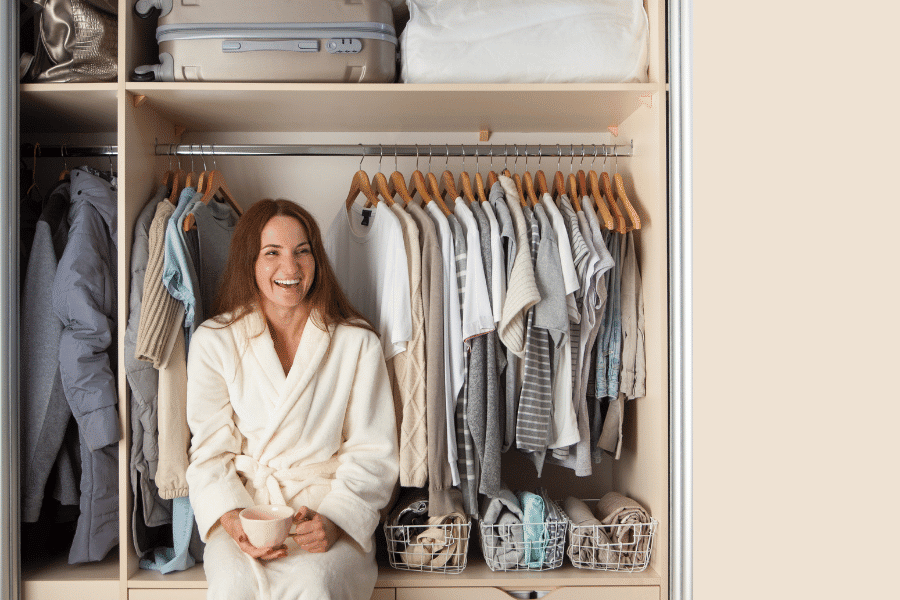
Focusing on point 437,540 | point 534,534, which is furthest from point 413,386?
point 534,534

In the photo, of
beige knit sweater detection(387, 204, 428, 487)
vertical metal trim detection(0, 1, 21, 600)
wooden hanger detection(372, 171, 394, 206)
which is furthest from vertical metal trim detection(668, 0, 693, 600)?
vertical metal trim detection(0, 1, 21, 600)

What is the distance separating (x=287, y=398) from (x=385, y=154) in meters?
0.87

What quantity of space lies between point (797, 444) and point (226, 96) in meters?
1.79

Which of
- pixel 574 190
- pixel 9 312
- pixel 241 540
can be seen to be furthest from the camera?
pixel 574 190

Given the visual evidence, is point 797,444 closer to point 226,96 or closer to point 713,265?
point 713,265

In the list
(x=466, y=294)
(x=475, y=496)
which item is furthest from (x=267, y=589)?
(x=466, y=294)

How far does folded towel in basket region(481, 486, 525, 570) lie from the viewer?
6.27 feet

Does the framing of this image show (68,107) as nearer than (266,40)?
No

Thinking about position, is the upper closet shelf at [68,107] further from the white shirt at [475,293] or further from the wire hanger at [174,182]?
the white shirt at [475,293]

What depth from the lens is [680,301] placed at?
181 cm

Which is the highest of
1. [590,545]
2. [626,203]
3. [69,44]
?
[69,44]

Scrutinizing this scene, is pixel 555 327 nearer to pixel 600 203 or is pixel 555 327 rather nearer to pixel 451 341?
pixel 451 341

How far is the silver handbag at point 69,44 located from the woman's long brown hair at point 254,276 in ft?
1.99

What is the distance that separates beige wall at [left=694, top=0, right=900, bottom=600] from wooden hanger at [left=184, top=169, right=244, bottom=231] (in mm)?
1430
